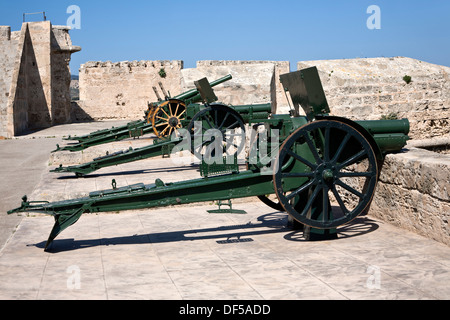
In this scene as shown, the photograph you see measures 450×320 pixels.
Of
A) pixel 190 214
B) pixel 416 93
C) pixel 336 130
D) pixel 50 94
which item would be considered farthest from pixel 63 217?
pixel 50 94

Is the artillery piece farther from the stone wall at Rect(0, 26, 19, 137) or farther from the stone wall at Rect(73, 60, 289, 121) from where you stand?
the stone wall at Rect(73, 60, 289, 121)

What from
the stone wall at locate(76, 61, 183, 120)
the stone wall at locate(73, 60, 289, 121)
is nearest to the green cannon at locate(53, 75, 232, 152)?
the stone wall at locate(73, 60, 289, 121)

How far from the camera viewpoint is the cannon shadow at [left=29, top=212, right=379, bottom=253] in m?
4.82

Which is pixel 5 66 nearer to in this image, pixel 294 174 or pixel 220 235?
pixel 220 235

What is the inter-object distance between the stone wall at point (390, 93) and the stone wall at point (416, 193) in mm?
2060

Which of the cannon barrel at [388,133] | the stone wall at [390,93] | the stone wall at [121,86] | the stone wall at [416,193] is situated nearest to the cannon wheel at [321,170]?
the cannon barrel at [388,133]

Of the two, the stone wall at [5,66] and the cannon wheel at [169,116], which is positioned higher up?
the stone wall at [5,66]

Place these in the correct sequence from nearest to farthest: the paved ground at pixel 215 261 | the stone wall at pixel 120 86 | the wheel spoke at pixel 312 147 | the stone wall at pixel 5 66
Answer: the paved ground at pixel 215 261 → the wheel spoke at pixel 312 147 → the stone wall at pixel 5 66 → the stone wall at pixel 120 86

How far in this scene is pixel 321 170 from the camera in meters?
4.51

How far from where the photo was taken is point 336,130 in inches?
184

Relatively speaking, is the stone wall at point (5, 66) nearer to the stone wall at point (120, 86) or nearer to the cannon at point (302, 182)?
the stone wall at point (120, 86)

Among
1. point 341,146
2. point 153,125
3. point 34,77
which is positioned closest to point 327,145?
point 341,146

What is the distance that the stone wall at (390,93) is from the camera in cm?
718
